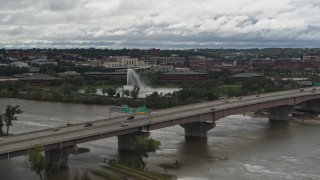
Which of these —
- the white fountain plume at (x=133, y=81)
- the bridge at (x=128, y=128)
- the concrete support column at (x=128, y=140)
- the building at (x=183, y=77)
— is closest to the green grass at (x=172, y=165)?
the bridge at (x=128, y=128)

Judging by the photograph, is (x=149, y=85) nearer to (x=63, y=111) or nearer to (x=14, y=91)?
(x=14, y=91)

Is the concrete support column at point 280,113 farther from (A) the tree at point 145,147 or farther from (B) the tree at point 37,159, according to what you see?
(B) the tree at point 37,159

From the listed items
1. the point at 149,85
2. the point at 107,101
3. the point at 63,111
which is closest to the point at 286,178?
the point at 63,111

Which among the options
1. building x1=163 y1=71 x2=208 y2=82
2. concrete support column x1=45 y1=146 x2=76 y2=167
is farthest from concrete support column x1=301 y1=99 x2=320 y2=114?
building x1=163 y1=71 x2=208 y2=82

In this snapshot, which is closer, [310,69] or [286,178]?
[286,178]

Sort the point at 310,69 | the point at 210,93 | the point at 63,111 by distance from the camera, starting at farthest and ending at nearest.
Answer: the point at 310,69 < the point at 210,93 < the point at 63,111

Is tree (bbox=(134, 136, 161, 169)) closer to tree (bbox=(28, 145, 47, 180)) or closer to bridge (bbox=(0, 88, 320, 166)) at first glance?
bridge (bbox=(0, 88, 320, 166))

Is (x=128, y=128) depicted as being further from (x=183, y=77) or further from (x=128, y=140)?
(x=183, y=77)

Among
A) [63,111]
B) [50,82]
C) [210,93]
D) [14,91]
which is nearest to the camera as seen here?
[63,111]
